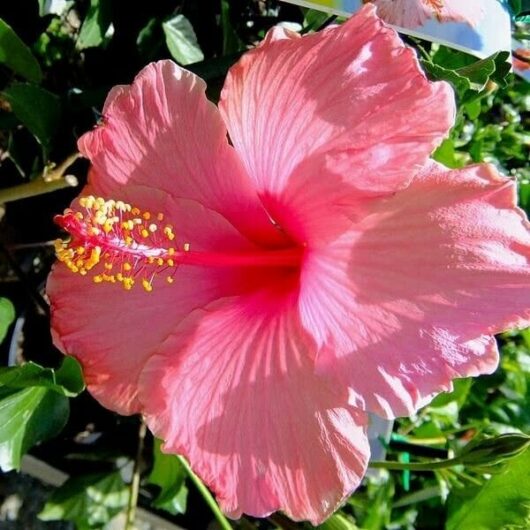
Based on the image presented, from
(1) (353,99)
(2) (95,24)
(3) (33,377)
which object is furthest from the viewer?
(2) (95,24)

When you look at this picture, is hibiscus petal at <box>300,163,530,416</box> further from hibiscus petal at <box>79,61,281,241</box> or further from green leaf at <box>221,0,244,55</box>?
green leaf at <box>221,0,244,55</box>

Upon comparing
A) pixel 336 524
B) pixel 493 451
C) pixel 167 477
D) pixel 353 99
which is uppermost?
pixel 353 99

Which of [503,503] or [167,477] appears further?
[167,477]

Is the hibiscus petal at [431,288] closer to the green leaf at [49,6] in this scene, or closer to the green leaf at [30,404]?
the green leaf at [30,404]

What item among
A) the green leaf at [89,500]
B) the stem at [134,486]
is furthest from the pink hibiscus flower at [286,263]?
the green leaf at [89,500]

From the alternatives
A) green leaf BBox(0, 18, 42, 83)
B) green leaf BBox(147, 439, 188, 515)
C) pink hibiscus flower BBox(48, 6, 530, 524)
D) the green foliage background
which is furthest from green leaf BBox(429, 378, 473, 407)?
green leaf BBox(0, 18, 42, 83)

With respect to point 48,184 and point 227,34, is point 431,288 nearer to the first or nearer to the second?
point 48,184

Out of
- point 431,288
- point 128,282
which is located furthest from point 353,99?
point 128,282
